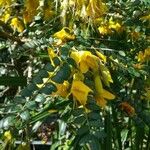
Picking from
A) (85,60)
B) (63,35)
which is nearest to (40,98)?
(85,60)

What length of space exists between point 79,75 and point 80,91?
0.12 feet

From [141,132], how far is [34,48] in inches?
26.6

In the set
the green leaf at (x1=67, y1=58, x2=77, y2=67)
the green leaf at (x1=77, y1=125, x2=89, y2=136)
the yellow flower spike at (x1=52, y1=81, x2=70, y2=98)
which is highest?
the green leaf at (x1=67, y1=58, x2=77, y2=67)

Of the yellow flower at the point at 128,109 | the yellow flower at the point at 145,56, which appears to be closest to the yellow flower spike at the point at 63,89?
the yellow flower at the point at 128,109

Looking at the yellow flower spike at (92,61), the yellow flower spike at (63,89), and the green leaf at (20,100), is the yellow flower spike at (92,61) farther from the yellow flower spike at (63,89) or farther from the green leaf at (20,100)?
the green leaf at (20,100)

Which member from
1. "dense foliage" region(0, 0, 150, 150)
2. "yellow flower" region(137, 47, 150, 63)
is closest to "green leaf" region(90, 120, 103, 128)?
"dense foliage" region(0, 0, 150, 150)

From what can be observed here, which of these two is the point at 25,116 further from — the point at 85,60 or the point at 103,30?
the point at 103,30

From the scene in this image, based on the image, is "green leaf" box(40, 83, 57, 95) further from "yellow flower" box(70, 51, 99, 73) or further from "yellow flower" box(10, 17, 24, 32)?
"yellow flower" box(10, 17, 24, 32)

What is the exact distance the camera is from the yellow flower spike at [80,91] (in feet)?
3.24

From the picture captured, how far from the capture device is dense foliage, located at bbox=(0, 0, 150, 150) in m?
1.02

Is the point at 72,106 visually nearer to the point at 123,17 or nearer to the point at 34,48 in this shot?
the point at 34,48

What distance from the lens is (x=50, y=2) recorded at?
167 centimetres

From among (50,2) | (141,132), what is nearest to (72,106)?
(50,2)

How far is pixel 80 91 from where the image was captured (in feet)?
3.25
